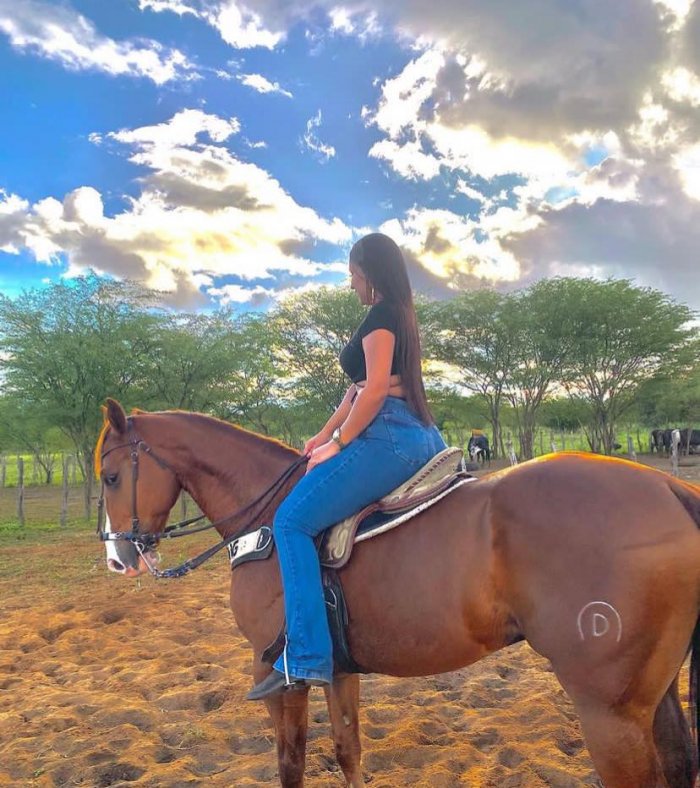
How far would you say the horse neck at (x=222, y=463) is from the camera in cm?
323

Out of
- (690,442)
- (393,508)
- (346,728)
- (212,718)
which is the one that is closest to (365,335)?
(393,508)

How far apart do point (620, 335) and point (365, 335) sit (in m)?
28.1

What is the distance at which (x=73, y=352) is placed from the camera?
16.9m

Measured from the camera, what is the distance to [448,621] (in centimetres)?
239

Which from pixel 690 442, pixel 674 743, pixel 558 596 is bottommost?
pixel 674 743

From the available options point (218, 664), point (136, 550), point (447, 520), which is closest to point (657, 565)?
point (447, 520)

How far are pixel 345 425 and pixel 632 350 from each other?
94.5ft

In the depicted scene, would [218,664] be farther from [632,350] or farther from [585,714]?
[632,350]

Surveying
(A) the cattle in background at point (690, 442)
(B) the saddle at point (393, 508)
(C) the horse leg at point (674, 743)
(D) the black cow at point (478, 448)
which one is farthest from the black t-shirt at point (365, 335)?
(A) the cattle in background at point (690, 442)

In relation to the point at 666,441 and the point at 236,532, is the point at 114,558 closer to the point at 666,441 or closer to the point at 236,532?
the point at 236,532

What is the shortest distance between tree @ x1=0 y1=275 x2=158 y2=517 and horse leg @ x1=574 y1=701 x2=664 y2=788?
56.5ft

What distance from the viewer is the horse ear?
3.20 m

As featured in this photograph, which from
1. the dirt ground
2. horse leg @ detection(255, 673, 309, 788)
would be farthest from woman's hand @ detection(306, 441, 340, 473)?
the dirt ground

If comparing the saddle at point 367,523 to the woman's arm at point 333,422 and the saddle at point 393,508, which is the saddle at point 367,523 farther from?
the woman's arm at point 333,422
